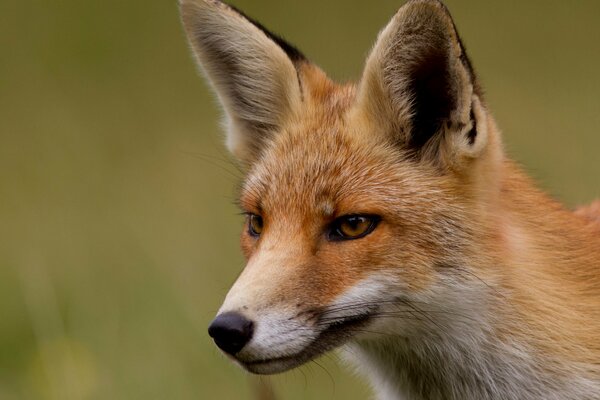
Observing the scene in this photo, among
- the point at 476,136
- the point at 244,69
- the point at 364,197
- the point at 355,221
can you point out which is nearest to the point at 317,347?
the point at 355,221

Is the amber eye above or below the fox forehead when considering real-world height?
below

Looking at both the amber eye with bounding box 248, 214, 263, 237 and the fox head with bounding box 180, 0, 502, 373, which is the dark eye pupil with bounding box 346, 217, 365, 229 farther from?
the amber eye with bounding box 248, 214, 263, 237

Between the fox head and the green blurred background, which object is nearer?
the fox head

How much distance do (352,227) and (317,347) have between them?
62cm

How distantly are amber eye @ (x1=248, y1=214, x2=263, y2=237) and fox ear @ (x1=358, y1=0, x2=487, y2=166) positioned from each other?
0.81 metres

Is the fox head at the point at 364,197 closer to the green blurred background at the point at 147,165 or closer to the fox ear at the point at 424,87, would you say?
the fox ear at the point at 424,87

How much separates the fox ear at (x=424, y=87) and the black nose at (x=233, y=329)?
58.1 inches

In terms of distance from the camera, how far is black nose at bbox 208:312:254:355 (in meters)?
5.74

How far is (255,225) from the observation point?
6816 mm

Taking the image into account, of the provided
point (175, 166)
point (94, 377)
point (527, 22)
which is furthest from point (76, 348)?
point (527, 22)

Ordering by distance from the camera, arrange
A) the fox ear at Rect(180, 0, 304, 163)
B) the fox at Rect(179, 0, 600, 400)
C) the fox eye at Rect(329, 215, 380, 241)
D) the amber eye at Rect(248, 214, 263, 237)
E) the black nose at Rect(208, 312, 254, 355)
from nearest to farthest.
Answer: the black nose at Rect(208, 312, 254, 355) → the fox at Rect(179, 0, 600, 400) → the fox eye at Rect(329, 215, 380, 241) → the amber eye at Rect(248, 214, 263, 237) → the fox ear at Rect(180, 0, 304, 163)

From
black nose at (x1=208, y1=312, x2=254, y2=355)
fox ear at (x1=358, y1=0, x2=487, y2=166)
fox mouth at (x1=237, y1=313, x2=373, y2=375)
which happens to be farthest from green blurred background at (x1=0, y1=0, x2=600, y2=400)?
fox ear at (x1=358, y1=0, x2=487, y2=166)

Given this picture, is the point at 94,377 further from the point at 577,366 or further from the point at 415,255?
the point at 577,366

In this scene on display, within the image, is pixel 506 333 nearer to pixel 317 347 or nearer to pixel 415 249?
pixel 415 249
